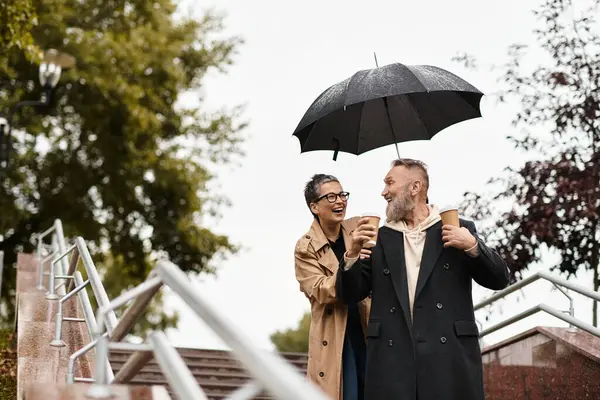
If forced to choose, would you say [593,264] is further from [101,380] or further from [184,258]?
[184,258]

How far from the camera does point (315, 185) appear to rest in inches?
194

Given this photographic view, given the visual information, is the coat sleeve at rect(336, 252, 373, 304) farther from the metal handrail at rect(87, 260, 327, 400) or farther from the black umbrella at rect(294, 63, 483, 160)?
the metal handrail at rect(87, 260, 327, 400)

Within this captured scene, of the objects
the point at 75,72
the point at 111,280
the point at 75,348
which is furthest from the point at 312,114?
the point at 111,280

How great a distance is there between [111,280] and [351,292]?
24.5m

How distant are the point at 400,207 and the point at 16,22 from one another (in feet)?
22.3

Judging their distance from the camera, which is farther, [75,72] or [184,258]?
[184,258]

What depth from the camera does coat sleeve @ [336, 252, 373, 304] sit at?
14.4 feet

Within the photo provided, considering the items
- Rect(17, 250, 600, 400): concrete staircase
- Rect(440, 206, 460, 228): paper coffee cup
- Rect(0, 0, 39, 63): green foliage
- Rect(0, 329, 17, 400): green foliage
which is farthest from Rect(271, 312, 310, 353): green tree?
Rect(440, 206, 460, 228): paper coffee cup

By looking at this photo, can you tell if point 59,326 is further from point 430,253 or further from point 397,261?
point 430,253

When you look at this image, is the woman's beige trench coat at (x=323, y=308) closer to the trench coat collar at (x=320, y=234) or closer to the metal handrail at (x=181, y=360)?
the trench coat collar at (x=320, y=234)

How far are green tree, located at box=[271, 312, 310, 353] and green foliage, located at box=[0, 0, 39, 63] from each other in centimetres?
5033

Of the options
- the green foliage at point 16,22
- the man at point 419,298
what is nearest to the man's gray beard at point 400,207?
the man at point 419,298

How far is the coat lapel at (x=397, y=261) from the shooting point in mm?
4434

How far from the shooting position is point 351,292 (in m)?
4.47
